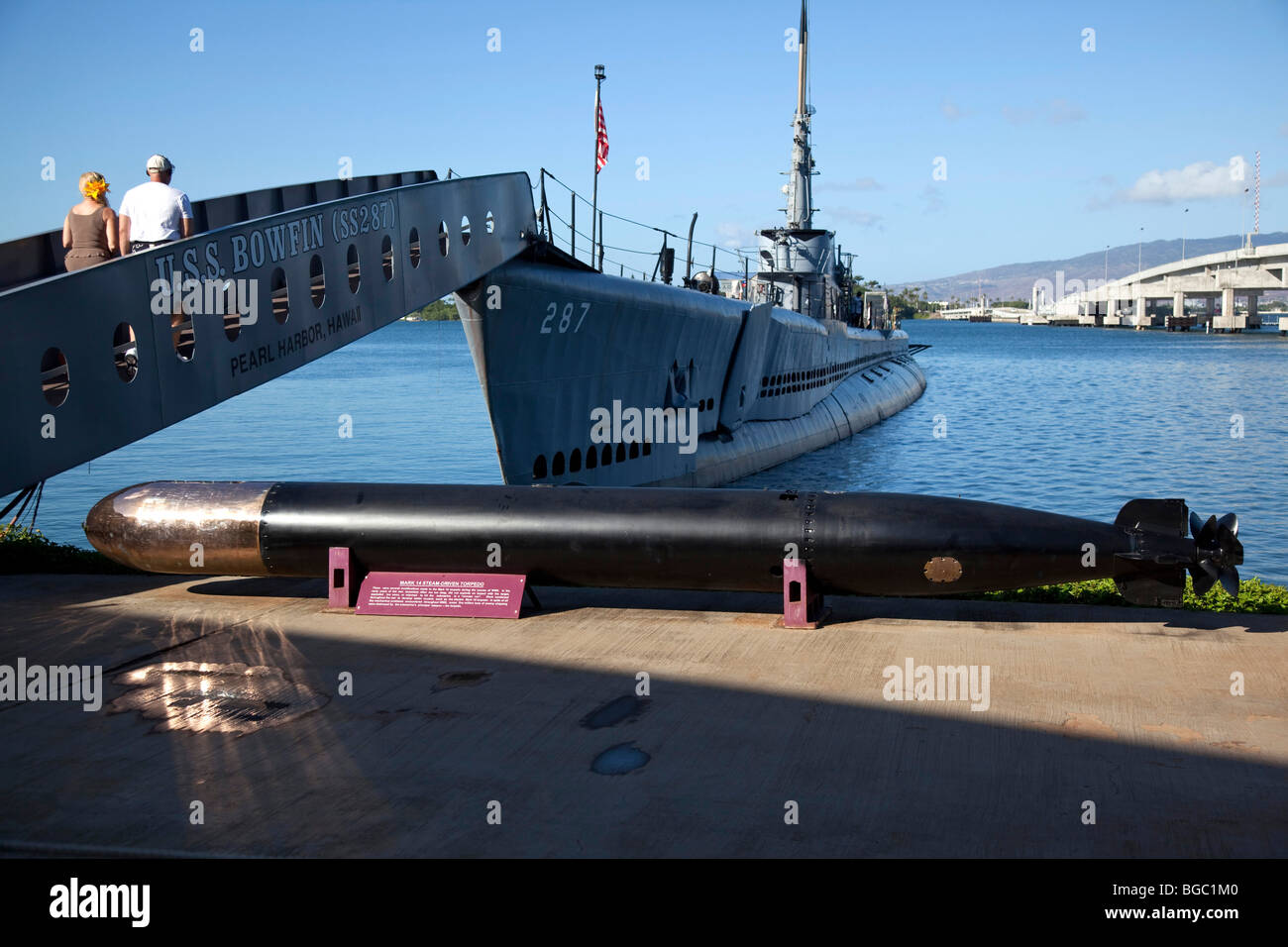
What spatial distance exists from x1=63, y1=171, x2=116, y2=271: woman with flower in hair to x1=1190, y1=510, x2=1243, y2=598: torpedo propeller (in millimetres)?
10476

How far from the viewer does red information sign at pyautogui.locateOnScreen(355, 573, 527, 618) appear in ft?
35.9

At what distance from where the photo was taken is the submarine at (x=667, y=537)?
1003cm

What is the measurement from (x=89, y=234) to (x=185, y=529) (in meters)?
3.09

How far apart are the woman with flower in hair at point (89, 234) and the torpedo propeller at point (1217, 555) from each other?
10.5 metres

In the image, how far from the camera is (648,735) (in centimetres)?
770

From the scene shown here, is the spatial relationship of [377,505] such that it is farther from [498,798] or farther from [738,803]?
[738,803]

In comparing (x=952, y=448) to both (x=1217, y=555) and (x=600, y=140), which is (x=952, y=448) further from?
(x=1217, y=555)

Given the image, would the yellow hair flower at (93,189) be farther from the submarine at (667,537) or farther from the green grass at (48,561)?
the green grass at (48,561)

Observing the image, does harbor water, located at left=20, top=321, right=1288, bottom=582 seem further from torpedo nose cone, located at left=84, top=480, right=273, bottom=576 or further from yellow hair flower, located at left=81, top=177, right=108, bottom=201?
yellow hair flower, located at left=81, top=177, right=108, bottom=201
